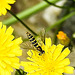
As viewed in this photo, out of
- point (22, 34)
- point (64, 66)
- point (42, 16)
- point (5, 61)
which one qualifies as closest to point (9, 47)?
point (5, 61)

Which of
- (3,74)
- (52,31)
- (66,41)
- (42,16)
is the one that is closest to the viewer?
(3,74)

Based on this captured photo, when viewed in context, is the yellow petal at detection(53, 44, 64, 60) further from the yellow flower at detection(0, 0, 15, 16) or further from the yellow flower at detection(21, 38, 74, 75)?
the yellow flower at detection(0, 0, 15, 16)

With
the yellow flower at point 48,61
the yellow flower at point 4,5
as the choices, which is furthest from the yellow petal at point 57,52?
the yellow flower at point 4,5

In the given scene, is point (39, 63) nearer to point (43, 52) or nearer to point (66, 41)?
point (43, 52)

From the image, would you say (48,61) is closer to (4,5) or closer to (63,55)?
(63,55)

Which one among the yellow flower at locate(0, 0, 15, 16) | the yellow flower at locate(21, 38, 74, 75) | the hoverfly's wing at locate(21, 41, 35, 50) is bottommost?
the yellow flower at locate(21, 38, 74, 75)

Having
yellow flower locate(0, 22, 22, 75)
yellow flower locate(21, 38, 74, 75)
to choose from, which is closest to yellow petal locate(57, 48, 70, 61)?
yellow flower locate(21, 38, 74, 75)
